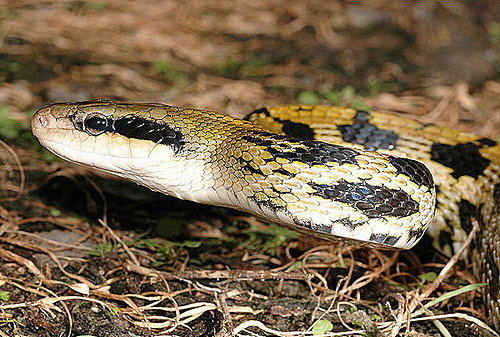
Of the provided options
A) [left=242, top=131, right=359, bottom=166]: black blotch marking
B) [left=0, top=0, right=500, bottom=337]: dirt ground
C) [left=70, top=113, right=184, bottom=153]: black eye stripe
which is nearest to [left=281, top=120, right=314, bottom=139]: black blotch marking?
[left=0, top=0, right=500, bottom=337]: dirt ground

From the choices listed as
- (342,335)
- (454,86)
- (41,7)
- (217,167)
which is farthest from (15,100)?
(454,86)

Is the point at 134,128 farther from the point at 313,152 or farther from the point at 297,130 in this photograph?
the point at 297,130

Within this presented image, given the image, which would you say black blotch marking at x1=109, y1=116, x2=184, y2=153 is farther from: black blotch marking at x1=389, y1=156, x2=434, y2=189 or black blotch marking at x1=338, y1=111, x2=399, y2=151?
black blotch marking at x1=338, y1=111, x2=399, y2=151

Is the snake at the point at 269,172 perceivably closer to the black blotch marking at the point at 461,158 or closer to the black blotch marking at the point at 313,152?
the black blotch marking at the point at 313,152

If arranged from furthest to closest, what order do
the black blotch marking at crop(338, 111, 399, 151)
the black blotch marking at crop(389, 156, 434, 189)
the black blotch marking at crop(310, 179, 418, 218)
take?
the black blotch marking at crop(338, 111, 399, 151) < the black blotch marking at crop(389, 156, 434, 189) < the black blotch marking at crop(310, 179, 418, 218)

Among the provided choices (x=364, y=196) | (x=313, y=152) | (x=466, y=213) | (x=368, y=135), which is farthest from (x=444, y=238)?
(x=313, y=152)

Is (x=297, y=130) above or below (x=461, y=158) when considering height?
above

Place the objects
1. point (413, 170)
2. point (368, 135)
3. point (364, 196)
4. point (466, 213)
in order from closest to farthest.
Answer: point (364, 196) → point (413, 170) → point (466, 213) → point (368, 135)
